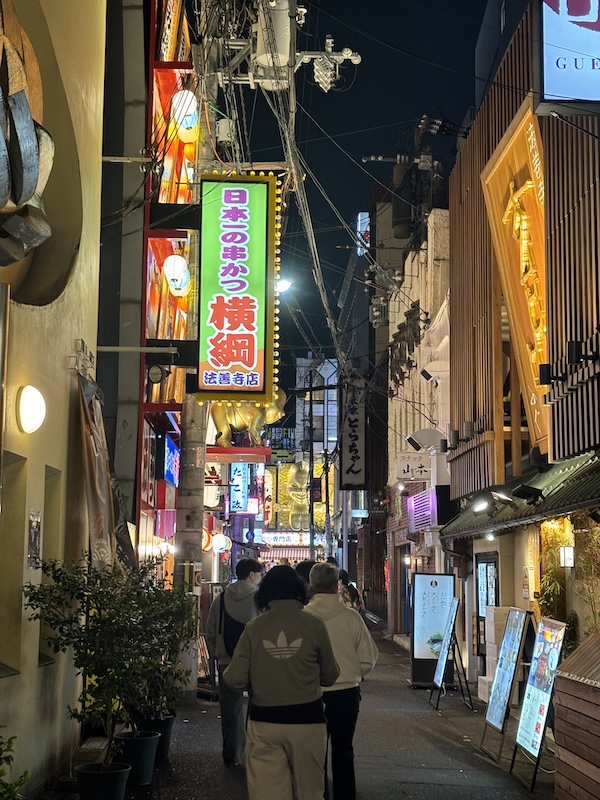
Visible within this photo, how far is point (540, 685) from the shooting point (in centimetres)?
1009

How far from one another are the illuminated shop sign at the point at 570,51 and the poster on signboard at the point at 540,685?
515 cm

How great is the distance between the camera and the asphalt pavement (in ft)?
31.6

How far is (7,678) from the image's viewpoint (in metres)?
7.66

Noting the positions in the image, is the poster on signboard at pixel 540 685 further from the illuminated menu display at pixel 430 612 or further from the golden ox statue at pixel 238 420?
the golden ox statue at pixel 238 420

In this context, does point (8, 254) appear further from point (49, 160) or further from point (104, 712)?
point (104, 712)

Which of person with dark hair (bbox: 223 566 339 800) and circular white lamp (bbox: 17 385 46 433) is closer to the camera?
person with dark hair (bbox: 223 566 339 800)

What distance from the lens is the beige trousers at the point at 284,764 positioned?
21.1ft

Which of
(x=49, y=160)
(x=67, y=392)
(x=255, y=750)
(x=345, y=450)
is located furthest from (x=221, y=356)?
(x=345, y=450)

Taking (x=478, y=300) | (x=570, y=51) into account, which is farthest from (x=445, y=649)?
(x=570, y=51)

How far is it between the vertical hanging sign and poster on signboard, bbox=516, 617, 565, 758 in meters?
30.4

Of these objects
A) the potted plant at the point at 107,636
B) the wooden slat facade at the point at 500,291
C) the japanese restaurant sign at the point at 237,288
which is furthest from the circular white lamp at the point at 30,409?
the japanese restaurant sign at the point at 237,288

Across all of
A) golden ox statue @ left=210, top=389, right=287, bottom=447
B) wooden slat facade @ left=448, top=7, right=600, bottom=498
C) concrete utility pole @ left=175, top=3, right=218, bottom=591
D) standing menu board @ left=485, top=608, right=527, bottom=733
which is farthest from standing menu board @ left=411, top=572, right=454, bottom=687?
golden ox statue @ left=210, top=389, right=287, bottom=447

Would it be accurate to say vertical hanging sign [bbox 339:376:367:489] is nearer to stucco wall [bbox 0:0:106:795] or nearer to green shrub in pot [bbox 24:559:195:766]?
stucco wall [bbox 0:0:106:795]

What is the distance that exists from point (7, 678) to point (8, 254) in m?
3.24
